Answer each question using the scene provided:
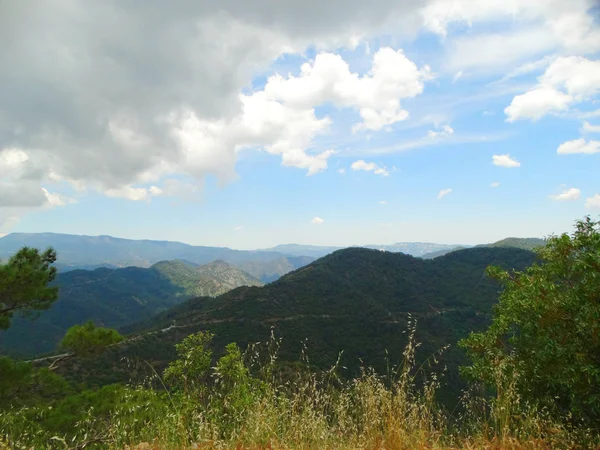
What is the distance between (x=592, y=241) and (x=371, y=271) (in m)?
129

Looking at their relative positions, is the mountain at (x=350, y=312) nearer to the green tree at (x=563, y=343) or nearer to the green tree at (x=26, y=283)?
the green tree at (x=26, y=283)

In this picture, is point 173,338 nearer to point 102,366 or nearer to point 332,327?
point 102,366

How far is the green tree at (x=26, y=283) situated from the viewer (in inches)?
510

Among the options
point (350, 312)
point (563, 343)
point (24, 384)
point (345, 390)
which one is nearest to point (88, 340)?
point (24, 384)

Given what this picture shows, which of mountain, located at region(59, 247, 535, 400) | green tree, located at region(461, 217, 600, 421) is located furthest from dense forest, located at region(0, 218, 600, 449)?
mountain, located at region(59, 247, 535, 400)

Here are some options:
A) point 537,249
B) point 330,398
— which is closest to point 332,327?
point 537,249

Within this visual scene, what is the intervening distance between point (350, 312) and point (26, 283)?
8873 cm

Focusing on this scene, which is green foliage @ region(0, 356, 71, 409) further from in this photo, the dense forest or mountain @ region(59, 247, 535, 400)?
mountain @ region(59, 247, 535, 400)

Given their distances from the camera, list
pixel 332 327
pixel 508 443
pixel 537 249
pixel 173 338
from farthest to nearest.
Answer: pixel 332 327
pixel 173 338
pixel 537 249
pixel 508 443

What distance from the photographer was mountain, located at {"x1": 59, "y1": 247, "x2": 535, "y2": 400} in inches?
2544

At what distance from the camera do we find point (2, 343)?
498 ft

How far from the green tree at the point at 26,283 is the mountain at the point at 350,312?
31.6 metres

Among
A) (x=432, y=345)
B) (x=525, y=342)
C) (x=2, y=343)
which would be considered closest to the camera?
(x=525, y=342)

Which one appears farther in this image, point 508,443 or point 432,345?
point 432,345
